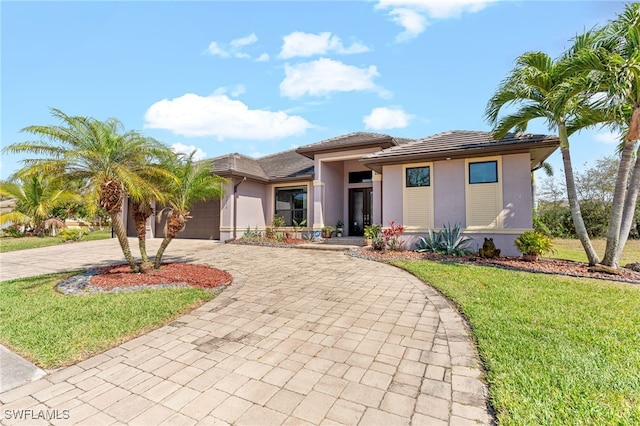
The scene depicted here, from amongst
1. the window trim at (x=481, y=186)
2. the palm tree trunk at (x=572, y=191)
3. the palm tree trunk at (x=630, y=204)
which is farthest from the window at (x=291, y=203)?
the palm tree trunk at (x=630, y=204)

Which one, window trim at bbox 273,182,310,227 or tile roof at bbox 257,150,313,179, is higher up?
tile roof at bbox 257,150,313,179

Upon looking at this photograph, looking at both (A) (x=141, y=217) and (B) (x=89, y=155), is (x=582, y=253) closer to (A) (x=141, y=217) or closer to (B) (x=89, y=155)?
(A) (x=141, y=217)

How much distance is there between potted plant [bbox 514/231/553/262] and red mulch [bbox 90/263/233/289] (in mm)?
8516

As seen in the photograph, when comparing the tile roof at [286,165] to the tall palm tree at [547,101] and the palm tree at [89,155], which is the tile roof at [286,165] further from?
the palm tree at [89,155]

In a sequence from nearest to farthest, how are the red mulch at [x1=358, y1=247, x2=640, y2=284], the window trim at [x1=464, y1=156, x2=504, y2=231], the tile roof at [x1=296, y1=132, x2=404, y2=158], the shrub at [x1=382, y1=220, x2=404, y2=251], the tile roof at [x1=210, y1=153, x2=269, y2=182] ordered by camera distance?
the red mulch at [x1=358, y1=247, x2=640, y2=284] → the window trim at [x1=464, y1=156, x2=504, y2=231] → the shrub at [x1=382, y1=220, x2=404, y2=251] → the tile roof at [x1=296, y1=132, x2=404, y2=158] → the tile roof at [x1=210, y1=153, x2=269, y2=182]

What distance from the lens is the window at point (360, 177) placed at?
1560 centimetres

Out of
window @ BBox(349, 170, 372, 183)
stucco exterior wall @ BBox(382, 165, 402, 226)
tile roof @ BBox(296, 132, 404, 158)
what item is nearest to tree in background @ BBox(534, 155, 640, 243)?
window @ BBox(349, 170, 372, 183)

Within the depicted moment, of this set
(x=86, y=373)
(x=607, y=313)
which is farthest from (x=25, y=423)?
(x=607, y=313)

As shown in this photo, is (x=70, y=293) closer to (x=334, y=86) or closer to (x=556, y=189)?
(x=334, y=86)

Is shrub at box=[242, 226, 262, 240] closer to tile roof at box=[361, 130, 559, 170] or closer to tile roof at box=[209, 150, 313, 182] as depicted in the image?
tile roof at box=[209, 150, 313, 182]

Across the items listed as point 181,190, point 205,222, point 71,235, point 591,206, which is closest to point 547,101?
point 181,190

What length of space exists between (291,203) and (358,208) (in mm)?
3905

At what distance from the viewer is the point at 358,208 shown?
15.7m

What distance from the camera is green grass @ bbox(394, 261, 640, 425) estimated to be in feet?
7.36
